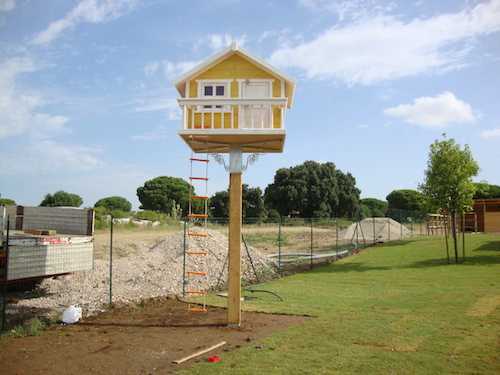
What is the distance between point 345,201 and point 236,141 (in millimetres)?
60512

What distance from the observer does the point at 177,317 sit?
10.1 m

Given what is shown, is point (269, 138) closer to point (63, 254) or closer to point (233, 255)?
point (233, 255)

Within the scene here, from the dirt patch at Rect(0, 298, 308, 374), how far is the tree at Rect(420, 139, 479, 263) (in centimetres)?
1527

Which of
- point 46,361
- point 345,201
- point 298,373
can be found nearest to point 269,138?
point 298,373

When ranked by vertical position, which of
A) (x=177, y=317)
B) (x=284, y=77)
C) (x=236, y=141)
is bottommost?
(x=177, y=317)

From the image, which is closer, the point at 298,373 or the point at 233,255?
the point at 298,373

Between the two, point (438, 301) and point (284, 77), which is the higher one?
point (284, 77)

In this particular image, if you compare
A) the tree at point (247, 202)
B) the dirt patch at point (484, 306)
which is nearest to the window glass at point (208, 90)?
the dirt patch at point (484, 306)

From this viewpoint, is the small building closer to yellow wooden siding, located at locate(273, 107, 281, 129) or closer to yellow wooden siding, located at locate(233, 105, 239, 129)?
yellow wooden siding, located at locate(273, 107, 281, 129)

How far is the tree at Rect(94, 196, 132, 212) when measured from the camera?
71.7m

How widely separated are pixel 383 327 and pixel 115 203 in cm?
6915

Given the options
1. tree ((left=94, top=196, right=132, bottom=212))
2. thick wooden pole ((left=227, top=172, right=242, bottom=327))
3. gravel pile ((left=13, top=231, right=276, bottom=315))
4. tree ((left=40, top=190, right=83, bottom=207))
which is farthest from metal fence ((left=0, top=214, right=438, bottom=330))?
tree ((left=94, top=196, right=132, bottom=212))

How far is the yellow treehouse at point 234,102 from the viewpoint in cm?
942

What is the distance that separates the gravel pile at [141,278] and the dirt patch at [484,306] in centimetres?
786
